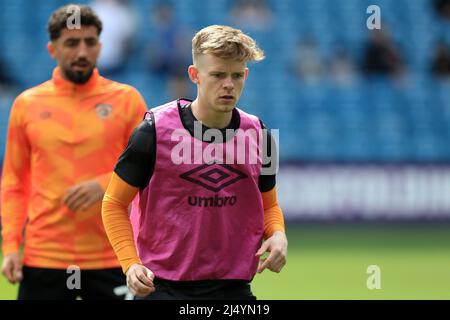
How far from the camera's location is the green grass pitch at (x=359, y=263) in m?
9.43

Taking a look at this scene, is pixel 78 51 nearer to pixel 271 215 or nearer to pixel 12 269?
pixel 12 269

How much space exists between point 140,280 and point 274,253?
0.64 metres

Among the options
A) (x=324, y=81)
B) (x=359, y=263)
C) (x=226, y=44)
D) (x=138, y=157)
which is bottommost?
(x=359, y=263)

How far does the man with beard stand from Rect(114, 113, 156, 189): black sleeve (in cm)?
132

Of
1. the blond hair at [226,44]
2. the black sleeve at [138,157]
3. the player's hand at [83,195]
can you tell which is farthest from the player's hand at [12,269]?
the blond hair at [226,44]

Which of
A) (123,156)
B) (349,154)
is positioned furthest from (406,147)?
(123,156)

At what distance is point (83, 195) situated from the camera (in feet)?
19.1

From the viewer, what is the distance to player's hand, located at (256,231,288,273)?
176 inches

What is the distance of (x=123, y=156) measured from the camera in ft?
14.8

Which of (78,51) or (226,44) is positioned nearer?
(226,44)

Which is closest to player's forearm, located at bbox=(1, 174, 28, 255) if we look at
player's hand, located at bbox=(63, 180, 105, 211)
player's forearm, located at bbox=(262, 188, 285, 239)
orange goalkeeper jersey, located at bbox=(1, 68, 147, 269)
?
orange goalkeeper jersey, located at bbox=(1, 68, 147, 269)

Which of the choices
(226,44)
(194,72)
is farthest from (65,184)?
(226,44)

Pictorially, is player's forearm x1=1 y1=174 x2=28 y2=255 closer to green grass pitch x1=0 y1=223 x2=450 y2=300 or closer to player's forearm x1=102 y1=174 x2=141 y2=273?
player's forearm x1=102 y1=174 x2=141 y2=273

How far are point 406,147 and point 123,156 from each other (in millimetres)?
11918
